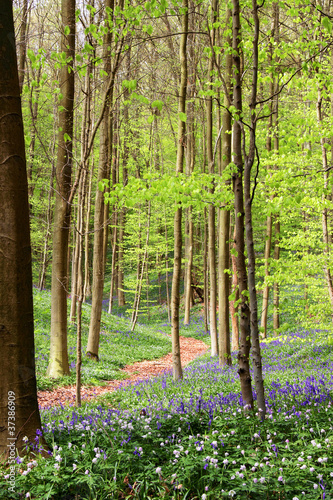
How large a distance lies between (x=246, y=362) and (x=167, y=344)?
1523cm

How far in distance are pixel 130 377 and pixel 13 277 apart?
8.62m

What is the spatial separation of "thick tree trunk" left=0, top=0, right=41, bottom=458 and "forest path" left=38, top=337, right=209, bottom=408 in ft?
11.3

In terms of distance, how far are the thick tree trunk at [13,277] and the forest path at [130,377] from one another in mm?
3432

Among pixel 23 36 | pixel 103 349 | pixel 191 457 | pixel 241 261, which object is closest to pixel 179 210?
pixel 241 261

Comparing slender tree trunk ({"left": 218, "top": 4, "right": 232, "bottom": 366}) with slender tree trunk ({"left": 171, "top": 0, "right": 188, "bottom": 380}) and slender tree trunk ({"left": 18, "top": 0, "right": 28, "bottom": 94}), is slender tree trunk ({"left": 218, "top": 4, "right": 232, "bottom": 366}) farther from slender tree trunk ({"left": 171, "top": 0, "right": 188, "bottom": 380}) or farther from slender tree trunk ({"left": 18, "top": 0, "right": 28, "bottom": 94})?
slender tree trunk ({"left": 18, "top": 0, "right": 28, "bottom": 94})

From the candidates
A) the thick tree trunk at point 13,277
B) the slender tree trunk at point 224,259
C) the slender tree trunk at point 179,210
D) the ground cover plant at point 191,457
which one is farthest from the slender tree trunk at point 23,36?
the ground cover plant at point 191,457

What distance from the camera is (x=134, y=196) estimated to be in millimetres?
4938

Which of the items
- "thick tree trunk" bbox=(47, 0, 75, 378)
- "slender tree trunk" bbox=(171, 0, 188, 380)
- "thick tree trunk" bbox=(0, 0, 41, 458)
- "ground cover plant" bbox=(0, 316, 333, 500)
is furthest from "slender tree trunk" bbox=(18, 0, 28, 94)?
"ground cover plant" bbox=(0, 316, 333, 500)

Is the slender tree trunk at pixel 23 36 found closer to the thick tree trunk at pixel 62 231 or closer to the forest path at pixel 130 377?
the thick tree trunk at pixel 62 231

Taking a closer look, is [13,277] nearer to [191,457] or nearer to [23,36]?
[191,457]

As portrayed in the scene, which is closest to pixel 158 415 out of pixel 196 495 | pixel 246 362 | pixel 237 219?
pixel 246 362

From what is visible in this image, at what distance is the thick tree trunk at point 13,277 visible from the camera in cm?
331

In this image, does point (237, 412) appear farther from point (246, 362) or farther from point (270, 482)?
point (270, 482)

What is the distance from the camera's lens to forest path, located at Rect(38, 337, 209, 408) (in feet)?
25.8
